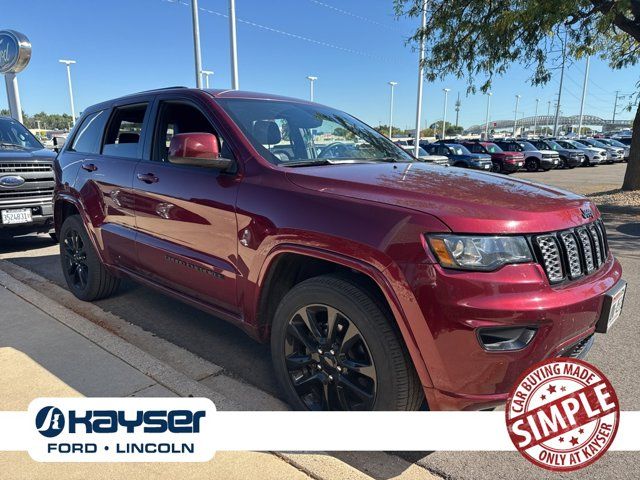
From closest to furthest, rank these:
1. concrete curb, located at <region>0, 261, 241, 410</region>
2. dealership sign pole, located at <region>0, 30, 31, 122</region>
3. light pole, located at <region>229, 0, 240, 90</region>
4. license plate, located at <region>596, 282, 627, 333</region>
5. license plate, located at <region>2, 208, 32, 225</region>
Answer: license plate, located at <region>596, 282, 627, 333</region> → concrete curb, located at <region>0, 261, 241, 410</region> → license plate, located at <region>2, 208, 32, 225</region> → dealership sign pole, located at <region>0, 30, 31, 122</region> → light pole, located at <region>229, 0, 240, 90</region>

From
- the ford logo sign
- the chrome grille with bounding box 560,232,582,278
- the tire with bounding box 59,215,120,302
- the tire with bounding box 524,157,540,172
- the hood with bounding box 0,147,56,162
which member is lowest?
the tire with bounding box 524,157,540,172

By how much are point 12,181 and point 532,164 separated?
23.6 metres

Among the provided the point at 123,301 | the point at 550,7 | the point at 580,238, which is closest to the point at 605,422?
the point at 580,238

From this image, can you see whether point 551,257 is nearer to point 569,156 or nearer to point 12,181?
point 12,181

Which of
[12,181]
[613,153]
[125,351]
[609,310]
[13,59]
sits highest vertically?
[13,59]

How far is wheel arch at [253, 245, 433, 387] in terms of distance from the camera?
207cm

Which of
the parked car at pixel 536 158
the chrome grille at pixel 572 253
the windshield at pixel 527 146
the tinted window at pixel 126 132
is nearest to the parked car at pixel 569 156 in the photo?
the parked car at pixel 536 158

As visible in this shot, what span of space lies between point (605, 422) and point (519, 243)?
91cm

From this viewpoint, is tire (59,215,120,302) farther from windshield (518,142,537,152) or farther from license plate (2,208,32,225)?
windshield (518,142,537,152)

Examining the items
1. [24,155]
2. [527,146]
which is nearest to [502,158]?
[527,146]

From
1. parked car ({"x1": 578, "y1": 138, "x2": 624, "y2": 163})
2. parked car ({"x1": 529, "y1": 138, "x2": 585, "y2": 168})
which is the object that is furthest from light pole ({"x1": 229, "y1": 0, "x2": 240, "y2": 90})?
parked car ({"x1": 578, "y1": 138, "x2": 624, "y2": 163})

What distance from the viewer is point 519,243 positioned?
6.70 ft

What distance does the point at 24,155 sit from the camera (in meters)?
6.61

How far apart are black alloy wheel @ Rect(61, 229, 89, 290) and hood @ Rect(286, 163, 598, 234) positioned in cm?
280
